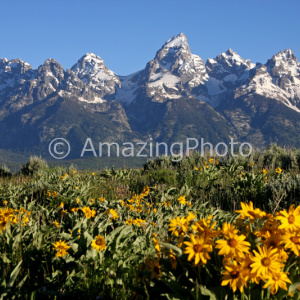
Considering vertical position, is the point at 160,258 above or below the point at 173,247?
below

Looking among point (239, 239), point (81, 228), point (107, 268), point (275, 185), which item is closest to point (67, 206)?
point (81, 228)

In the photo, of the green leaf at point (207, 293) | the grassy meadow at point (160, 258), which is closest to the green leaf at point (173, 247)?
the grassy meadow at point (160, 258)

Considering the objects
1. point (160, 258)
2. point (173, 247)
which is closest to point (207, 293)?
point (173, 247)

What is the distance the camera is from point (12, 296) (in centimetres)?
230

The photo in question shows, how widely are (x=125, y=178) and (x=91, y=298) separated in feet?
25.9

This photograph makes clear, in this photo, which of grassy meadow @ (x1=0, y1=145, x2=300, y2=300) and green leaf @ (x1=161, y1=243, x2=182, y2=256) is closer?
grassy meadow @ (x1=0, y1=145, x2=300, y2=300)

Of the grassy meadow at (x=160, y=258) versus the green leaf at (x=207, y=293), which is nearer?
the grassy meadow at (x=160, y=258)

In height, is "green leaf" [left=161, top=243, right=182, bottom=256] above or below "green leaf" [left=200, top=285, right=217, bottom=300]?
above

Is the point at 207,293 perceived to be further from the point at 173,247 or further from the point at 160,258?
the point at 160,258

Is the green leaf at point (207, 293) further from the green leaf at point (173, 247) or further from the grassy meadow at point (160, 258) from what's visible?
the green leaf at point (173, 247)

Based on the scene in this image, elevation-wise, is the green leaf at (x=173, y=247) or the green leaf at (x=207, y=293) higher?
the green leaf at (x=173, y=247)

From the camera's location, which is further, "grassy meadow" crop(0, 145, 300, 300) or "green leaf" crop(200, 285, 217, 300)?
"green leaf" crop(200, 285, 217, 300)

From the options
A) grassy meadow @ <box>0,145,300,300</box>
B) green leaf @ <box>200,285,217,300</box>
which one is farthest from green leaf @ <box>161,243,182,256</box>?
green leaf @ <box>200,285,217,300</box>

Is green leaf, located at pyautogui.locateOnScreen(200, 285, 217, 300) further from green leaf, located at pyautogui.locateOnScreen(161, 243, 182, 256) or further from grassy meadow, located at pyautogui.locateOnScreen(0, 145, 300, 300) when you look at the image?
green leaf, located at pyautogui.locateOnScreen(161, 243, 182, 256)
